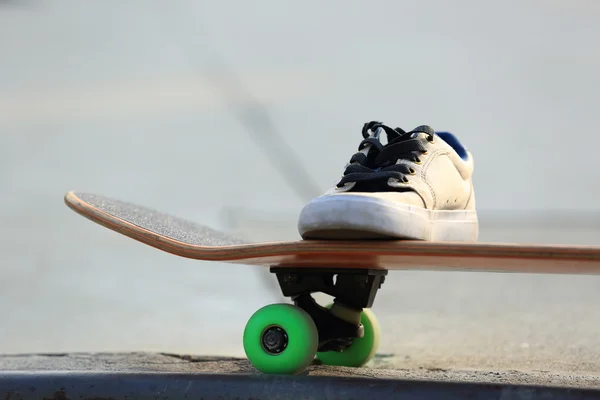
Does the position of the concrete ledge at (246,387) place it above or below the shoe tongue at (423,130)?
below

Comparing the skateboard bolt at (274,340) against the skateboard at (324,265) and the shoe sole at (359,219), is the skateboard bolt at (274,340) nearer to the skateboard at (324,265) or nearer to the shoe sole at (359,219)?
the skateboard at (324,265)

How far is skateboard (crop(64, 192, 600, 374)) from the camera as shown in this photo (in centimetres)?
104

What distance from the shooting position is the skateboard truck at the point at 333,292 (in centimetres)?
129

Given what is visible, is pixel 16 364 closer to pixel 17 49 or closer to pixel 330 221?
pixel 330 221

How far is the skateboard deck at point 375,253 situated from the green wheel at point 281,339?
8 cm

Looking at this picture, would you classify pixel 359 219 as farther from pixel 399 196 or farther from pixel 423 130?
pixel 423 130

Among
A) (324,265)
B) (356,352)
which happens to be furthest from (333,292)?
(356,352)

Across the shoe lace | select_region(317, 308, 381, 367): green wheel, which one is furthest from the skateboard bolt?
select_region(317, 308, 381, 367): green wheel

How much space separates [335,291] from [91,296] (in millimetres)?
2043

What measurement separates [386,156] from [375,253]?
0.21 m

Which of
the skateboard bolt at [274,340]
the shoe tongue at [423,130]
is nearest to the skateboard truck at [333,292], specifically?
the skateboard bolt at [274,340]

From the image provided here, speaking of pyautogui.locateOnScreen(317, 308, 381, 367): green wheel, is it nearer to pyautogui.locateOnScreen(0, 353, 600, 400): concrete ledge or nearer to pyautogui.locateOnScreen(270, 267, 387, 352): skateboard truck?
pyautogui.locateOnScreen(270, 267, 387, 352): skateboard truck

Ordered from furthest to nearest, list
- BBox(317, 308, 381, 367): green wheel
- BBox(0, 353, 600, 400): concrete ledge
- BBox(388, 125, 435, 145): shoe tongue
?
BBox(317, 308, 381, 367): green wheel < BBox(388, 125, 435, 145): shoe tongue < BBox(0, 353, 600, 400): concrete ledge

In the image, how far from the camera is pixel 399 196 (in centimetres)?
110
